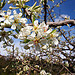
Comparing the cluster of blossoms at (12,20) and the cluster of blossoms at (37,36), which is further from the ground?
the cluster of blossoms at (12,20)

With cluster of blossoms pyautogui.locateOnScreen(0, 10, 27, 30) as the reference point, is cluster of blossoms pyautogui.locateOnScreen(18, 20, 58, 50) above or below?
below

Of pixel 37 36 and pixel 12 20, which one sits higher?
pixel 12 20

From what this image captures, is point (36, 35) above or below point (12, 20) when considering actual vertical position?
below

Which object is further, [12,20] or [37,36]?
[12,20]

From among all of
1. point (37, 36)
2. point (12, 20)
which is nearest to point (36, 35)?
point (37, 36)

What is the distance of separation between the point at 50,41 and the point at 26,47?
7.5 inches

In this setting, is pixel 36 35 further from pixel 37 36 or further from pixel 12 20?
pixel 12 20

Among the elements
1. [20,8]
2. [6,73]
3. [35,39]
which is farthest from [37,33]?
[6,73]

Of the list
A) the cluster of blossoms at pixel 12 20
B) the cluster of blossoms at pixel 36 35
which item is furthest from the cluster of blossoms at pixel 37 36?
the cluster of blossoms at pixel 12 20

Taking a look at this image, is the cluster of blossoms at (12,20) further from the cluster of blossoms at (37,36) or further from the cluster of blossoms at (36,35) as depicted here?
the cluster of blossoms at (37,36)

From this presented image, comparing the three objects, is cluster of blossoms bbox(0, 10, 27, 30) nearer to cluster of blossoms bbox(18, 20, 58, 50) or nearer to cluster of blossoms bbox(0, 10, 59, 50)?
cluster of blossoms bbox(0, 10, 59, 50)

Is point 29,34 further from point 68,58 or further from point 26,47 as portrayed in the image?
point 68,58

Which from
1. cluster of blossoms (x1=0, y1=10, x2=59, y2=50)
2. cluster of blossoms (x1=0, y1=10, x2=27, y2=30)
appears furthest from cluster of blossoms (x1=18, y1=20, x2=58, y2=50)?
cluster of blossoms (x1=0, y1=10, x2=27, y2=30)

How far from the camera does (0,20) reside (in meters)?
0.72
